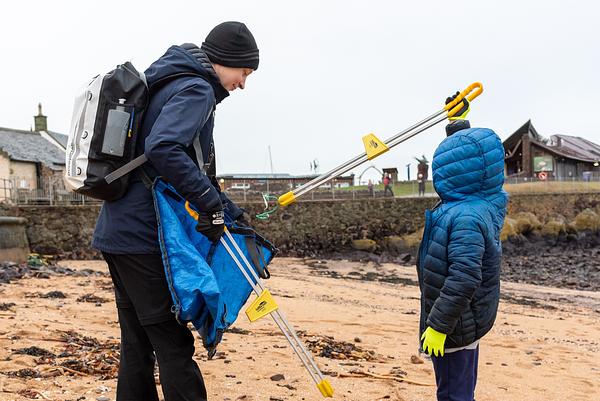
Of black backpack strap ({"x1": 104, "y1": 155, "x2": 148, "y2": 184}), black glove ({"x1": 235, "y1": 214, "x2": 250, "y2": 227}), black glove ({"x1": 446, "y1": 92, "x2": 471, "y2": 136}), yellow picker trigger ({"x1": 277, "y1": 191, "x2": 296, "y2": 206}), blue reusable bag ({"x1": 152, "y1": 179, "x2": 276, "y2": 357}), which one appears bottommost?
blue reusable bag ({"x1": 152, "y1": 179, "x2": 276, "y2": 357})

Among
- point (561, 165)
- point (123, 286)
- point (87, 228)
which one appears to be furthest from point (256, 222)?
point (561, 165)

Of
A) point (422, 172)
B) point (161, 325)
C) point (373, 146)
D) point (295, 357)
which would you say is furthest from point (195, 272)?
point (422, 172)

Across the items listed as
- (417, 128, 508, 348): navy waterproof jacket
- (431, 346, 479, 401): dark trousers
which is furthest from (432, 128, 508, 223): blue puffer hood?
(431, 346, 479, 401): dark trousers

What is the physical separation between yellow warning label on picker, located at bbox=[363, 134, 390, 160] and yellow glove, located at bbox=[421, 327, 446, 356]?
1.16 meters

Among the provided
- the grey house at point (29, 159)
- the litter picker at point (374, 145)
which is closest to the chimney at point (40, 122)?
the grey house at point (29, 159)

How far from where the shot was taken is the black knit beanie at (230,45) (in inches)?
109

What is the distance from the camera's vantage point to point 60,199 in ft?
88.2

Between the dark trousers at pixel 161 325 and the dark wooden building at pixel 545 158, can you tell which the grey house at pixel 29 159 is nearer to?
the dark trousers at pixel 161 325

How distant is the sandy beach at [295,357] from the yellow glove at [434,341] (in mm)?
1205

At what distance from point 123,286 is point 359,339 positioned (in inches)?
157

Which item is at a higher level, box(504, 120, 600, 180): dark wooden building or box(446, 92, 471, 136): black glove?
box(504, 120, 600, 180): dark wooden building

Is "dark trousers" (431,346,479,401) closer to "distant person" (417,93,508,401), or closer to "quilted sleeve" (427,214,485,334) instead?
"distant person" (417,93,508,401)

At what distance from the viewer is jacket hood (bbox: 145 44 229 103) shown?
268 centimetres

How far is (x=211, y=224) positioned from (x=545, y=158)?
148 ft
